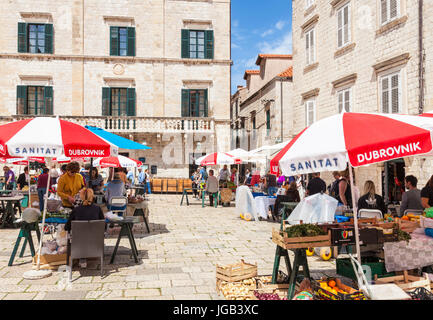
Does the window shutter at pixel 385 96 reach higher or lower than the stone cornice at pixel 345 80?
lower

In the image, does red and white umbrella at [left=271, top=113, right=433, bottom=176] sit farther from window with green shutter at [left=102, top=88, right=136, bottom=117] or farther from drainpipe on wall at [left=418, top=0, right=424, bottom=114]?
window with green shutter at [left=102, top=88, right=136, bottom=117]

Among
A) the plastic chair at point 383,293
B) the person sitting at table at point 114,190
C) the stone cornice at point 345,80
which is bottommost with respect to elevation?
the plastic chair at point 383,293

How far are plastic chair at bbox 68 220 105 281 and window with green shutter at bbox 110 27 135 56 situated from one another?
19697 millimetres

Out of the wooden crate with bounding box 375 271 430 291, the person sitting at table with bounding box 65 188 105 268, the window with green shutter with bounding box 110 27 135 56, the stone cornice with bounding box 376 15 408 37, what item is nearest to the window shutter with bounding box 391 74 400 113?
the stone cornice with bounding box 376 15 408 37

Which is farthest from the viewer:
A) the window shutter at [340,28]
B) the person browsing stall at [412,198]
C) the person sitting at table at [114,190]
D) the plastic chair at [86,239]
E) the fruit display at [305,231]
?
the window shutter at [340,28]

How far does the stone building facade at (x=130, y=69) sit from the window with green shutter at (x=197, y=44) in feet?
0.21

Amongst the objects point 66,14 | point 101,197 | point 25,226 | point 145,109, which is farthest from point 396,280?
point 66,14

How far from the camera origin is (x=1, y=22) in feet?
72.9

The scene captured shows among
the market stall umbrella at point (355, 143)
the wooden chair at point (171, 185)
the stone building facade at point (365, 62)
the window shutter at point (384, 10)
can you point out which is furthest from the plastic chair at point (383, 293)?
the wooden chair at point (171, 185)

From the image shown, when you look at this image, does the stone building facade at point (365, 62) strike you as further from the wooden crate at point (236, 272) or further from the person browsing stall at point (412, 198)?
the wooden crate at point (236, 272)

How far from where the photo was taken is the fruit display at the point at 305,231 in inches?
166

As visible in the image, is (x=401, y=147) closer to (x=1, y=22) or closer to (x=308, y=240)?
(x=308, y=240)

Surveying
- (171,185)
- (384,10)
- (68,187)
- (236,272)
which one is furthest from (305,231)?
(171,185)

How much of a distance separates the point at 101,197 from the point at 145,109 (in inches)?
597
